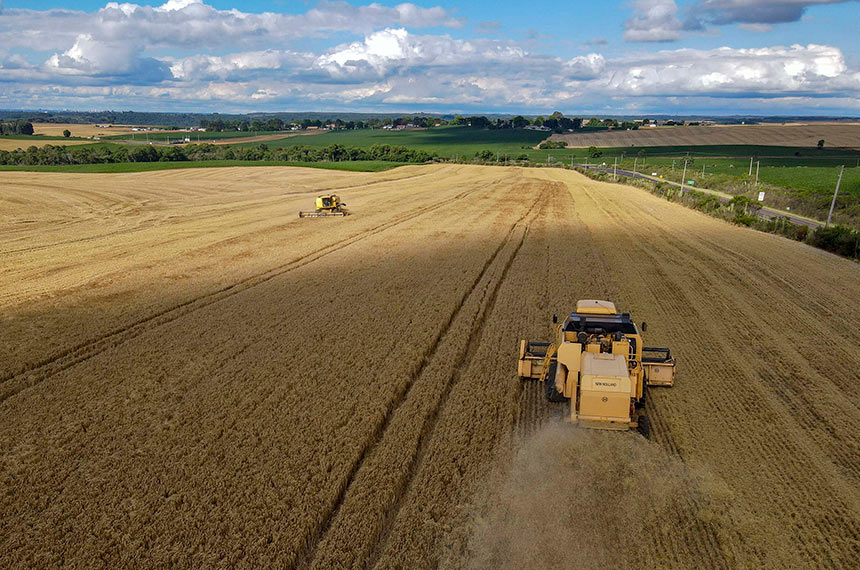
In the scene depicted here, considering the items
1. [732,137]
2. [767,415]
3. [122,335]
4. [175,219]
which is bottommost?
[175,219]

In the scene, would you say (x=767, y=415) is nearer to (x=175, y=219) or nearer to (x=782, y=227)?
(x=782, y=227)

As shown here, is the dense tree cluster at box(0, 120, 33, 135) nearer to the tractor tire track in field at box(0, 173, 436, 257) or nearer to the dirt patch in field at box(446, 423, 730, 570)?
the tractor tire track in field at box(0, 173, 436, 257)

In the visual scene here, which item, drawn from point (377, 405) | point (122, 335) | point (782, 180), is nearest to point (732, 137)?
point (782, 180)

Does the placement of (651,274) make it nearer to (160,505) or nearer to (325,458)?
(325,458)

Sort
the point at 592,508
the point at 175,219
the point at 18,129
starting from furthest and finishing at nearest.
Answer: the point at 18,129, the point at 175,219, the point at 592,508

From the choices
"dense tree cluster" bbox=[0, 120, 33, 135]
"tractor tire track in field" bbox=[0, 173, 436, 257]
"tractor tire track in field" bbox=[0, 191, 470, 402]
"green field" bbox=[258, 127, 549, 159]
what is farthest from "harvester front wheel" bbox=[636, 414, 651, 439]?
"dense tree cluster" bbox=[0, 120, 33, 135]
